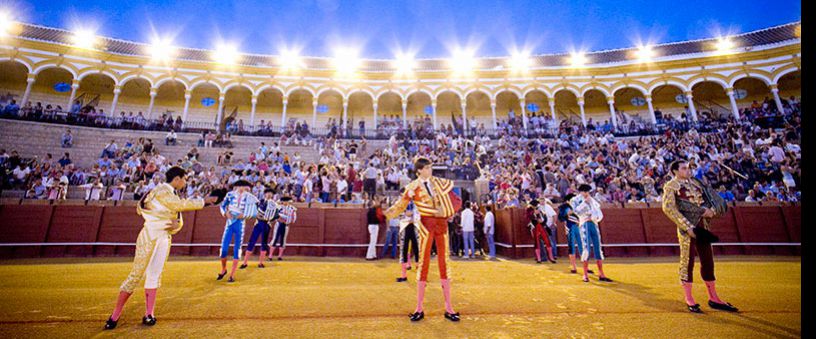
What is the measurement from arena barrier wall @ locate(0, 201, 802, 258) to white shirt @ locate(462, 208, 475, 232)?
1193 millimetres

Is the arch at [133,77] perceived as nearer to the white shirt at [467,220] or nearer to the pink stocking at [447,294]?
the white shirt at [467,220]

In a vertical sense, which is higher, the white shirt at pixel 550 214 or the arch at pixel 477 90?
the arch at pixel 477 90

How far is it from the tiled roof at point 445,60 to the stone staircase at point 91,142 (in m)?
7.28

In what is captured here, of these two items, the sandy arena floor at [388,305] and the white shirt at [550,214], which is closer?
the sandy arena floor at [388,305]

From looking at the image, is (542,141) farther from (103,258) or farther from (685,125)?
(103,258)

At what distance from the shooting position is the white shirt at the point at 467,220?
8695mm

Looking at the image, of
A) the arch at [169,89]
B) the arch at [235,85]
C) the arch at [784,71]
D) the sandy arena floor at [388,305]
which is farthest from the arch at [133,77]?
the arch at [784,71]

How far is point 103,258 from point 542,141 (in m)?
19.4

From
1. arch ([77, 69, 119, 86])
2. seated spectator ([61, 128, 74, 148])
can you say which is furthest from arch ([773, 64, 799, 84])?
arch ([77, 69, 119, 86])

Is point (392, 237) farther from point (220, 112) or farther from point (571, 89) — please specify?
point (571, 89)

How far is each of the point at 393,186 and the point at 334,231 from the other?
4543mm
